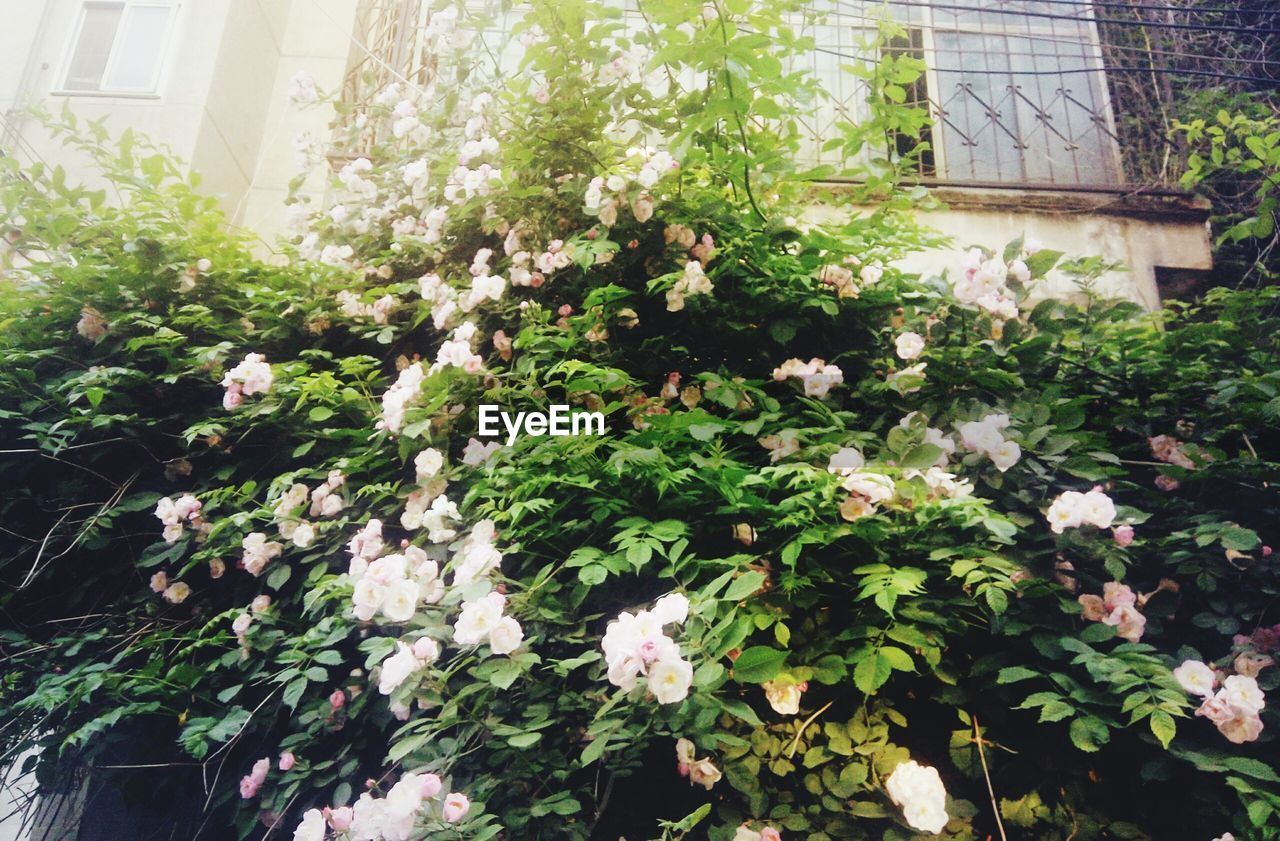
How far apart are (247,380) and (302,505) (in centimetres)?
46

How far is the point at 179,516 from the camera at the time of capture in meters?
2.25

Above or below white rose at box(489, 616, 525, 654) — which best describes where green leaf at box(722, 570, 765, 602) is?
above

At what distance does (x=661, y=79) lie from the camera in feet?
8.99

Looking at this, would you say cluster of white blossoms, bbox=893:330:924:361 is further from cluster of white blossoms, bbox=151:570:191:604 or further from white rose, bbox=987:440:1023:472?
cluster of white blossoms, bbox=151:570:191:604

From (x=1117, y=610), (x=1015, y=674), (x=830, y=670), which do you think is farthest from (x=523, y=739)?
(x=1117, y=610)

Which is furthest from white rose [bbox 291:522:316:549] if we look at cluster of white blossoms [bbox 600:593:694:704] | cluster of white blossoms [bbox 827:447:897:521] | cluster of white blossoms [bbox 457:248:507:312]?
cluster of white blossoms [bbox 827:447:897:521]

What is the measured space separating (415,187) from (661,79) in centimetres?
101

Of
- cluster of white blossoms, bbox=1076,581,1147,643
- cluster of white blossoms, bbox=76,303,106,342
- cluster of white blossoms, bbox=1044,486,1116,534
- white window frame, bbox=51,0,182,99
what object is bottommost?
cluster of white blossoms, bbox=1076,581,1147,643

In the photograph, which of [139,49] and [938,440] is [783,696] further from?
[139,49]

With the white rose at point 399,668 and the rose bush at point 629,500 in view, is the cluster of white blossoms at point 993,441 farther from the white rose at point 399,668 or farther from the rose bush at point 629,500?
the white rose at point 399,668

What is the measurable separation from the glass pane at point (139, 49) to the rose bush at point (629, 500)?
1708mm

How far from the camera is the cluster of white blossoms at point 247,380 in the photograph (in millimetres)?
2334

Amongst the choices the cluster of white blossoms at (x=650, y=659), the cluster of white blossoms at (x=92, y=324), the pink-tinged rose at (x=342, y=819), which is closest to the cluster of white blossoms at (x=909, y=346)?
the cluster of white blossoms at (x=650, y=659)

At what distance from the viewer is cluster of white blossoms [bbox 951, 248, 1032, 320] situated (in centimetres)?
212
